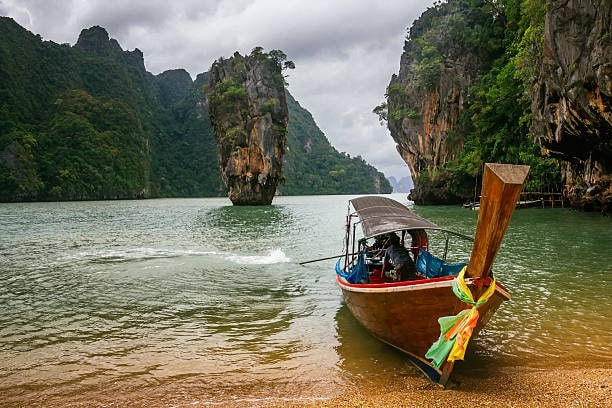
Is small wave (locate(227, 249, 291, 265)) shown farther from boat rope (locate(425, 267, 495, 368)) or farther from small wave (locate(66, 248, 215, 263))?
boat rope (locate(425, 267, 495, 368))

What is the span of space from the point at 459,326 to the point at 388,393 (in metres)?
1.13

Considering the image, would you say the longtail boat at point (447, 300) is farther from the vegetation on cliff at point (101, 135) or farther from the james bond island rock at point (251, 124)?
the vegetation on cliff at point (101, 135)

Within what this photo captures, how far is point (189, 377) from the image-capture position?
5.39 m

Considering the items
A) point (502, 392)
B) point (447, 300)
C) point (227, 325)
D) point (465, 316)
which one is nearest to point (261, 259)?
point (227, 325)

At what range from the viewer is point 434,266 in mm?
A: 7492

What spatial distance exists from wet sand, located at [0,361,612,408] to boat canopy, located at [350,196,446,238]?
87.3 inches

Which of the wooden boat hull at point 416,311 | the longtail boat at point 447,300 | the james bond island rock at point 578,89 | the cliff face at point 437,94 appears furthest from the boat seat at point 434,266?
the cliff face at point 437,94

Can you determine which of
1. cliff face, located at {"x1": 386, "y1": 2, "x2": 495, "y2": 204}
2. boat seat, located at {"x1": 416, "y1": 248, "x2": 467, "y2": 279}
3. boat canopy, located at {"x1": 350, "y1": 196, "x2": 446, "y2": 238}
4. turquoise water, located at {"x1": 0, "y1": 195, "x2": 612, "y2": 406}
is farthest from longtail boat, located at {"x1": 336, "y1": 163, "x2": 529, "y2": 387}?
cliff face, located at {"x1": 386, "y1": 2, "x2": 495, "y2": 204}

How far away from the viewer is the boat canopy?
6684mm

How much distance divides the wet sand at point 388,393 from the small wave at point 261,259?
8608 millimetres

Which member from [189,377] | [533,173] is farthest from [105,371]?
[533,173]

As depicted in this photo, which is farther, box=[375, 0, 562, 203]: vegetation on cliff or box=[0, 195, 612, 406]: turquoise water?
box=[375, 0, 562, 203]: vegetation on cliff

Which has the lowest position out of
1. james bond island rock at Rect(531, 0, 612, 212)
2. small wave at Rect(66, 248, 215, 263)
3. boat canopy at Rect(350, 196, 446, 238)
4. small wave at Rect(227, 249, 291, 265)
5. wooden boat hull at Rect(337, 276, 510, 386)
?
small wave at Rect(66, 248, 215, 263)

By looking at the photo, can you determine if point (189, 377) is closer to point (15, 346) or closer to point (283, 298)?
point (15, 346)
